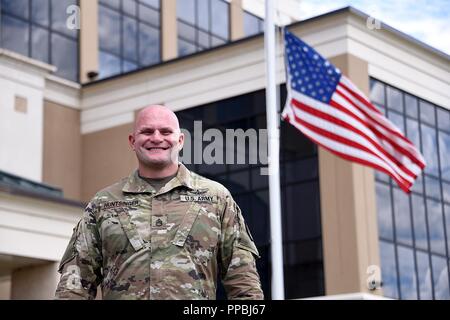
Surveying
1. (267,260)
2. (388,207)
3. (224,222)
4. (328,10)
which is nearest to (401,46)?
(328,10)

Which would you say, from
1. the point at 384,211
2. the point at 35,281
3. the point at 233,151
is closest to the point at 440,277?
the point at 384,211

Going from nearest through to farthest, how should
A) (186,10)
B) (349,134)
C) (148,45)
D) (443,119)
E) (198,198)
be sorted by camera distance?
(198,198)
(349,134)
(443,119)
(148,45)
(186,10)

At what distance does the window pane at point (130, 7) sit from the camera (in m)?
38.0

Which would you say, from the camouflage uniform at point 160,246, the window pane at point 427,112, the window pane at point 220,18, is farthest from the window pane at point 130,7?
the camouflage uniform at point 160,246

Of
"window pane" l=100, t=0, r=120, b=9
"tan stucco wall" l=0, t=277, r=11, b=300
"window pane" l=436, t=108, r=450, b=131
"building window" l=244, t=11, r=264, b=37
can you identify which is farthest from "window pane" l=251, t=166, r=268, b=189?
"building window" l=244, t=11, r=264, b=37

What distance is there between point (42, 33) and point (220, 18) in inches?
362

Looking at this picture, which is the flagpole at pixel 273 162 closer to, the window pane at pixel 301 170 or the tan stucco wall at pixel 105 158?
the window pane at pixel 301 170

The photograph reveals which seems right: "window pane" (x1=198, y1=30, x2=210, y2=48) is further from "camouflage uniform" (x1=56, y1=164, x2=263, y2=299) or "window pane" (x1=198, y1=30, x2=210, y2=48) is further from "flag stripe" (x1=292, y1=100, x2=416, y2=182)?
"camouflage uniform" (x1=56, y1=164, x2=263, y2=299)

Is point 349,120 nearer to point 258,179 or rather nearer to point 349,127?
point 349,127

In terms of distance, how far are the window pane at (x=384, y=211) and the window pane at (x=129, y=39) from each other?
490 inches

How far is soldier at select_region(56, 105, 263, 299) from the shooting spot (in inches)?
212

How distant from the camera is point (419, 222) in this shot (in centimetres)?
3017

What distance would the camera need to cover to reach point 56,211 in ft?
87.8

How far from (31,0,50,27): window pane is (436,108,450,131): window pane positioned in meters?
13.1
